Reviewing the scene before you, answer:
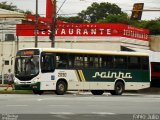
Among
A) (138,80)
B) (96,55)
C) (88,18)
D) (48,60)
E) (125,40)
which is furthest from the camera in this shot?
(88,18)

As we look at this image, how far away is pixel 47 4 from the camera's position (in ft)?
259

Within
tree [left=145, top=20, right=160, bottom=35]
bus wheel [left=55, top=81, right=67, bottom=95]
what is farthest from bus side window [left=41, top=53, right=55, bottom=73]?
tree [left=145, top=20, right=160, bottom=35]

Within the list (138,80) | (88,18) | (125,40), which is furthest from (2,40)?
(88,18)

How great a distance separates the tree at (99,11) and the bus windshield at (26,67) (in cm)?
10154

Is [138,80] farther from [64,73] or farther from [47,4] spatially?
[47,4]

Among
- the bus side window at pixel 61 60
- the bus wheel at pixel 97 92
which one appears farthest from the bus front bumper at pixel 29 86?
the bus wheel at pixel 97 92

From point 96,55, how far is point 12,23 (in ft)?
145

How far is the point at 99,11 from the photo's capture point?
139 metres

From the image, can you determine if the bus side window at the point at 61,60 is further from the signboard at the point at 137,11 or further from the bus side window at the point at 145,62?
the bus side window at the point at 145,62

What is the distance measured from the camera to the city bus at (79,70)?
35.4m

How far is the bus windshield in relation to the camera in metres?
35.5

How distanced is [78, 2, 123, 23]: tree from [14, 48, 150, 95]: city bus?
97489mm

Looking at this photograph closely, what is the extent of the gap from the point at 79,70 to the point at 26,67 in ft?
11.8

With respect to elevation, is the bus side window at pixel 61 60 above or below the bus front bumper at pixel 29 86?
above
